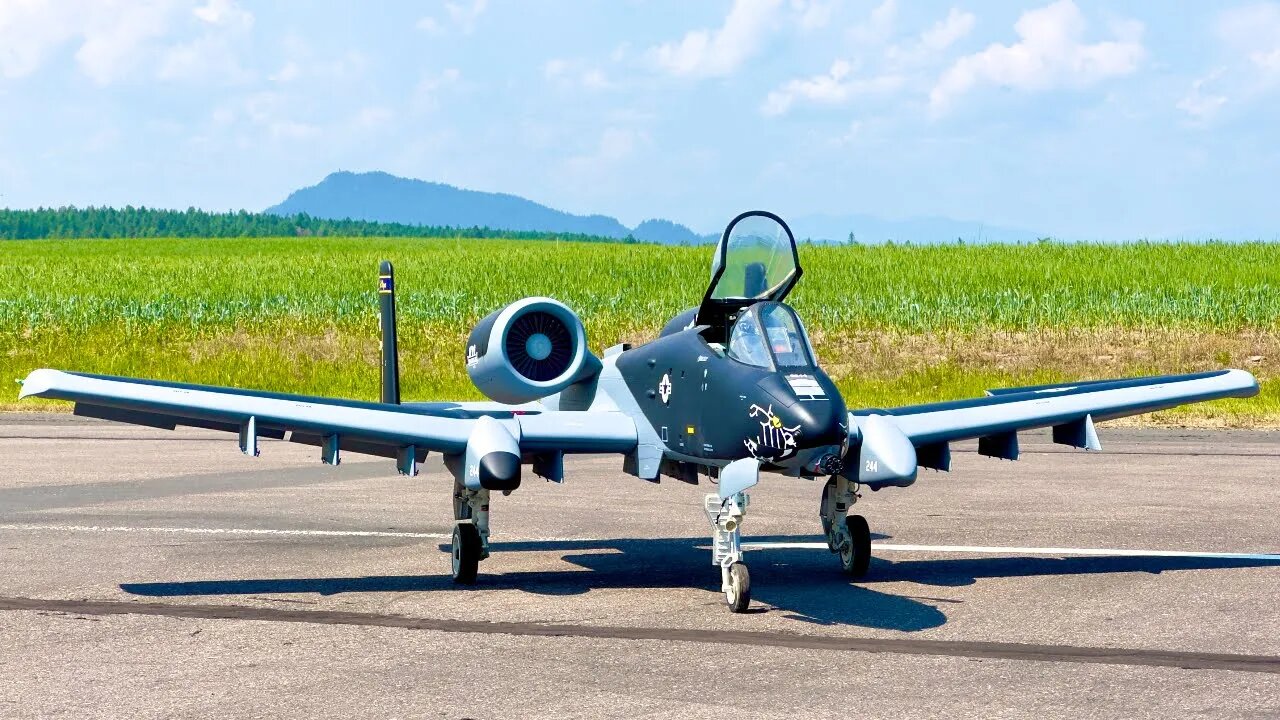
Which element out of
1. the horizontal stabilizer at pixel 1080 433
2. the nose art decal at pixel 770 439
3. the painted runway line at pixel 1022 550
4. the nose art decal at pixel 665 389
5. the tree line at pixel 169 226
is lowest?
the painted runway line at pixel 1022 550

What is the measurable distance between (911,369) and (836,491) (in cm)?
2642

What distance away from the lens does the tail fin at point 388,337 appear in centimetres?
2462

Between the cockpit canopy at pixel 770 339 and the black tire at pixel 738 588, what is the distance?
5.34 feet

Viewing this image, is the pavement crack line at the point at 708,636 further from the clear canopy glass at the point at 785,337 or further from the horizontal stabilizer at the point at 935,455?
the horizontal stabilizer at the point at 935,455

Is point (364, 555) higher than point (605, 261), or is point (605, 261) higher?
point (605, 261)

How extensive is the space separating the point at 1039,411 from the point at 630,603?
187 inches

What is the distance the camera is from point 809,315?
43.6 meters

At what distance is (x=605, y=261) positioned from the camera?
58.1 m

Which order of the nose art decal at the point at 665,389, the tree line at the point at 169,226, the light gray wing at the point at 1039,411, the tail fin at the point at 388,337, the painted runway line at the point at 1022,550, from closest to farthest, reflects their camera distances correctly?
the nose art decal at the point at 665,389
the light gray wing at the point at 1039,411
the painted runway line at the point at 1022,550
the tail fin at the point at 388,337
the tree line at the point at 169,226

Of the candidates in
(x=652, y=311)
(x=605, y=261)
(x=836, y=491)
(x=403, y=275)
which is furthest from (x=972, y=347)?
(x=836, y=491)

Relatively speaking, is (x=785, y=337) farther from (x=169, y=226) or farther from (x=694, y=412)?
(x=169, y=226)

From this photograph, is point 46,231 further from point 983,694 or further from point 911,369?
point 983,694

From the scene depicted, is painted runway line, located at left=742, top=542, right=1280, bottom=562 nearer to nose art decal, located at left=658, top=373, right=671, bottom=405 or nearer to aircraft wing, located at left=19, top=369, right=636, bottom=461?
nose art decal, located at left=658, top=373, right=671, bottom=405

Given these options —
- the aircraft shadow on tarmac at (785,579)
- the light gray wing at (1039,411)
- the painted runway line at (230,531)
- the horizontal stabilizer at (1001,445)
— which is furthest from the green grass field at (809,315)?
the painted runway line at (230,531)
